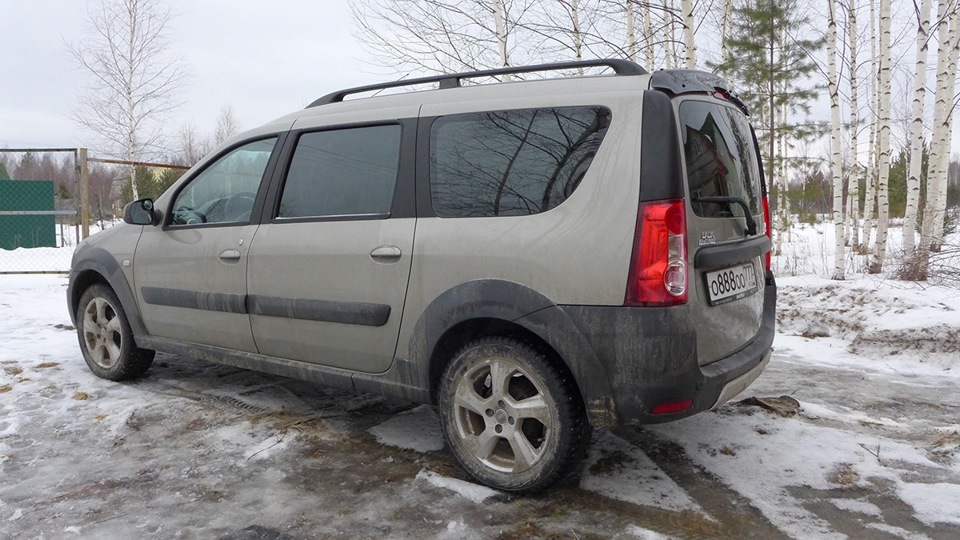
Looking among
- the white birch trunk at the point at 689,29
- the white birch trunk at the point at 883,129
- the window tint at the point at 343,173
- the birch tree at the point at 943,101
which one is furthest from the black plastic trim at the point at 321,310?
the white birch trunk at the point at 883,129

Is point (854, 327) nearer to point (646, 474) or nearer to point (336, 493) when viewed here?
point (646, 474)

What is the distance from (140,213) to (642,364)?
3.46 meters

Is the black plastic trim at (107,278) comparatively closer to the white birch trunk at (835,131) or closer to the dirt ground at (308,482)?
the dirt ground at (308,482)

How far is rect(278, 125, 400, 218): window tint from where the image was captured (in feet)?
11.0

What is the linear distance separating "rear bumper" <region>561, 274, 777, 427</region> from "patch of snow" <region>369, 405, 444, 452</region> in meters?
1.19

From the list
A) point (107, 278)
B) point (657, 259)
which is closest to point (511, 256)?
point (657, 259)

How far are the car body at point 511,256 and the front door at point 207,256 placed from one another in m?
0.02

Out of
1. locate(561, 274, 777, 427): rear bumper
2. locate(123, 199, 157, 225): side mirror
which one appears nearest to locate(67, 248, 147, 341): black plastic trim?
locate(123, 199, 157, 225): side mirror

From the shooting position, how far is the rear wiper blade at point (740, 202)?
2.79 m

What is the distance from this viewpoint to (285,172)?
12.4 ft

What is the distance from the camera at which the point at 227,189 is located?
4.14 metres

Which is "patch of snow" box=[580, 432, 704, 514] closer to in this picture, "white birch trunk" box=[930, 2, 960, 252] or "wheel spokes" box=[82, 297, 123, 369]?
"wheel spokes" box=[82, 297, 123, 369]

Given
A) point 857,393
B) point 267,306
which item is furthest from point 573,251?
point 857,393

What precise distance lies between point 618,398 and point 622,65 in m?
1.45
